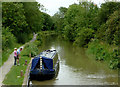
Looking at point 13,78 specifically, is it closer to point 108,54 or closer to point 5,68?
point 5,68

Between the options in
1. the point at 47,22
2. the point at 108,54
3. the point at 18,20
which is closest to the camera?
the point at 108,54

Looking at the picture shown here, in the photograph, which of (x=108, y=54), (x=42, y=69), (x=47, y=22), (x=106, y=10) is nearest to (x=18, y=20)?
(x=106, y=10)

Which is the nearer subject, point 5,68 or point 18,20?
point 5,68

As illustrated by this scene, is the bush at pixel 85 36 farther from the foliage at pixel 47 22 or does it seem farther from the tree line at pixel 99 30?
the foliage at pixel 47 22

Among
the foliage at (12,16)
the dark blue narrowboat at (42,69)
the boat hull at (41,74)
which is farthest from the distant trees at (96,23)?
the foliage at (12,16)

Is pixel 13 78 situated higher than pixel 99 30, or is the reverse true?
pixel 99 30

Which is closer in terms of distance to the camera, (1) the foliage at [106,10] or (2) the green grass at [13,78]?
(2) the green grass at [13,78]

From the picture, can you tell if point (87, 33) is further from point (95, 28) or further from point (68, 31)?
point (68, 31)

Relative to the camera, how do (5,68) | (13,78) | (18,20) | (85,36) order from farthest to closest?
(85,36) → (18,20) → (5,68) → (13,78)

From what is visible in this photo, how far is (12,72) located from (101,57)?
11563 millimetres

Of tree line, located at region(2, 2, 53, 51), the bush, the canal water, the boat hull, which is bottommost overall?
the canal water

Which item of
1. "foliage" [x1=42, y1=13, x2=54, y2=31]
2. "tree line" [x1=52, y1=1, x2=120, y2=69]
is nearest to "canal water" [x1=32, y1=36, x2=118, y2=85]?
"tree line" [x1=52, y1=1, x2=120, y2=69]

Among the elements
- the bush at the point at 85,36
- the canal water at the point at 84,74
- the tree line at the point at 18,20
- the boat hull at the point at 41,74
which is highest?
the tree line at the point at 18,20

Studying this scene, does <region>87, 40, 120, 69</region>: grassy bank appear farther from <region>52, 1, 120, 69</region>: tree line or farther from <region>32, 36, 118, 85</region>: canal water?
<region>32, 36, 118, 85</region>: canal water
